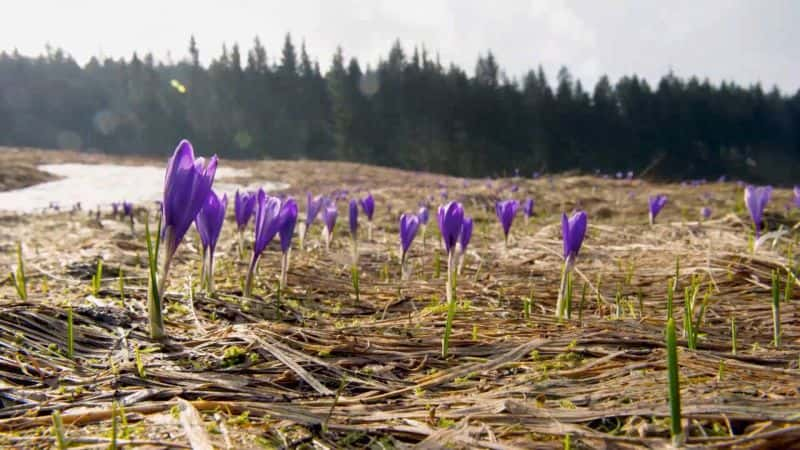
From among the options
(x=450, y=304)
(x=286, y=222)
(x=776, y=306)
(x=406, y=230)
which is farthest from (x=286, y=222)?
(x=776, y=306)

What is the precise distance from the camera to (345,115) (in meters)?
44.3

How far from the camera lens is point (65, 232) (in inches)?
180

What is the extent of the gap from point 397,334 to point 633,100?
6209 cm

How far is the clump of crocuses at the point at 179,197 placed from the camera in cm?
129

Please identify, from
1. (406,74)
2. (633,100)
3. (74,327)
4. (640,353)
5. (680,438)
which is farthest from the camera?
(633,100)

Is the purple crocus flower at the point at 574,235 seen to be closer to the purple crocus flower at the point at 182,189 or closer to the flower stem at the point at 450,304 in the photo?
the flower stem at the point at 450,304

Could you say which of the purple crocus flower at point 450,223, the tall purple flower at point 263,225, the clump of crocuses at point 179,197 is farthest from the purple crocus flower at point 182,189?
the purple crocus flower at point 450,223

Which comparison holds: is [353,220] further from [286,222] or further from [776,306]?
[776,306]

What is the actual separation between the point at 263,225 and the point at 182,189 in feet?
1.89

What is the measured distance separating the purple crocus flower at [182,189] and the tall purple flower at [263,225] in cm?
49

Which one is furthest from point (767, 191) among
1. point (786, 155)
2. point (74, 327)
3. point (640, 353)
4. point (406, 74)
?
point (786, 155)

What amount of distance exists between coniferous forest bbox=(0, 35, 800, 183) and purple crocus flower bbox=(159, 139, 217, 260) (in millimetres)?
39186

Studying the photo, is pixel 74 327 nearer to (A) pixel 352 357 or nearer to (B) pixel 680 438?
(A) pixel 352 357

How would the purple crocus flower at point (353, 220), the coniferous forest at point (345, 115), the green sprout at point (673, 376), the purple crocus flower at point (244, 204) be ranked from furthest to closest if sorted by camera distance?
1. the coniferous forest at point (345, 115)
2. the purple crocus flower at point (353, 220)
3. the purple crocus flower at point (244, 204)
4. the green sprout at point (673, 376)
